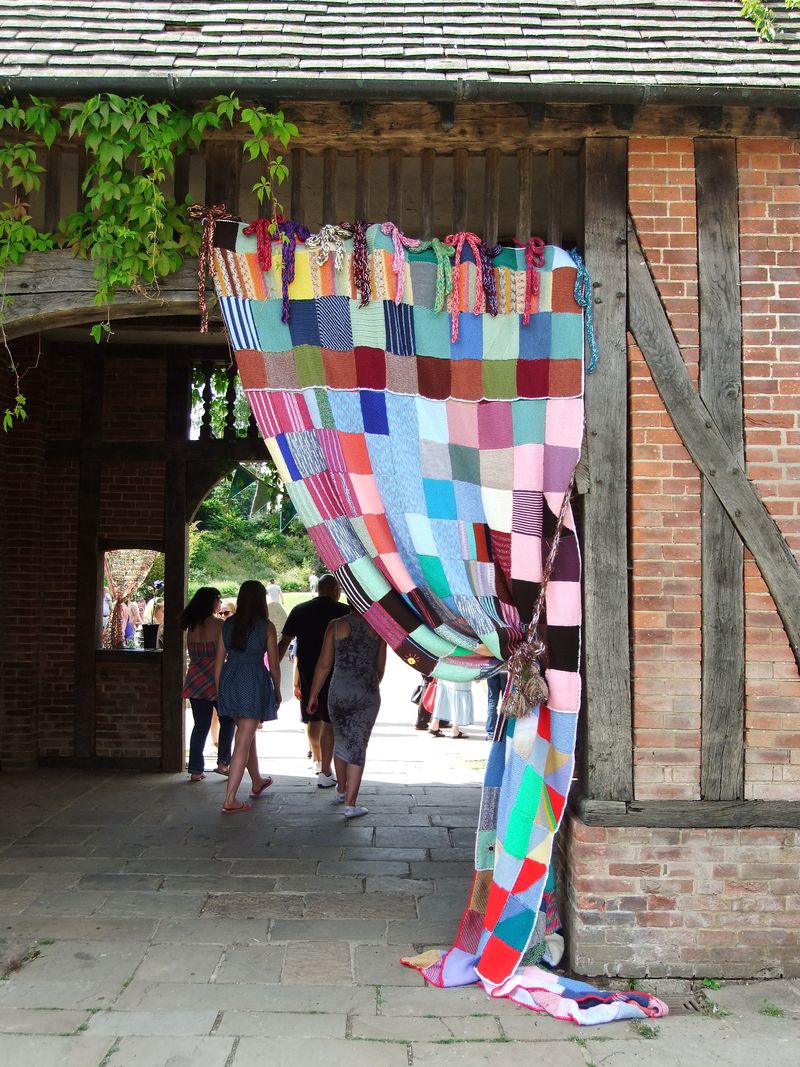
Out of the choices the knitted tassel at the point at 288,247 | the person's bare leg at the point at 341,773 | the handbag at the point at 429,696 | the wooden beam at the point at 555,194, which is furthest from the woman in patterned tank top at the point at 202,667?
the wooden beam at the point at 555,194

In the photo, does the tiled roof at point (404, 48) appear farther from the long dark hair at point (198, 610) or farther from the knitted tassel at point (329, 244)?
the long dark hair at point (198, 610)

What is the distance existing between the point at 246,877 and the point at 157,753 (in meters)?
3.71

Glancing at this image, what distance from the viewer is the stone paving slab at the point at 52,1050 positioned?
3.62m

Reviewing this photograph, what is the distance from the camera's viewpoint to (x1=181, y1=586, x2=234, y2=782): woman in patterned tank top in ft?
27.8

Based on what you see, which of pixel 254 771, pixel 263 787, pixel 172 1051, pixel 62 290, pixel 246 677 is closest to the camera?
pixel 172 1051

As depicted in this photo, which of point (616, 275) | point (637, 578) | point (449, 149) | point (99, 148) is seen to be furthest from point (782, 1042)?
point (99, 148)

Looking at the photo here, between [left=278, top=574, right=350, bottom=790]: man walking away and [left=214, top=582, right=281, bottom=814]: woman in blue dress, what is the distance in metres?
0.48

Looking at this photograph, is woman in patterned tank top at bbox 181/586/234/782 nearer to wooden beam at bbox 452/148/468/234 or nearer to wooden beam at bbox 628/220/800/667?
wooden beam at bbox 452/148/468/234

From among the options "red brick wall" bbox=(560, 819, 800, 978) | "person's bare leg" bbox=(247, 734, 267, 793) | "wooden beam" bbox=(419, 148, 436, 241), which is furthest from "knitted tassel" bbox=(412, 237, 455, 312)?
"person's bare leg" bbox=(247, 734, 267, 793)

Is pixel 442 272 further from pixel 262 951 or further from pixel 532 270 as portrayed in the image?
pixel 262 951

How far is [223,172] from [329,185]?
0.56 meters

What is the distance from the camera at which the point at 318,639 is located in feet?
26.8

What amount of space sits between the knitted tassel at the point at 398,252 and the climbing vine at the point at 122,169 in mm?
569

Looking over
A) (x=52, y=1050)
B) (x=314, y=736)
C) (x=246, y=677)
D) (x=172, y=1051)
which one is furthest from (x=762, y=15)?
(x=314, y=736)
